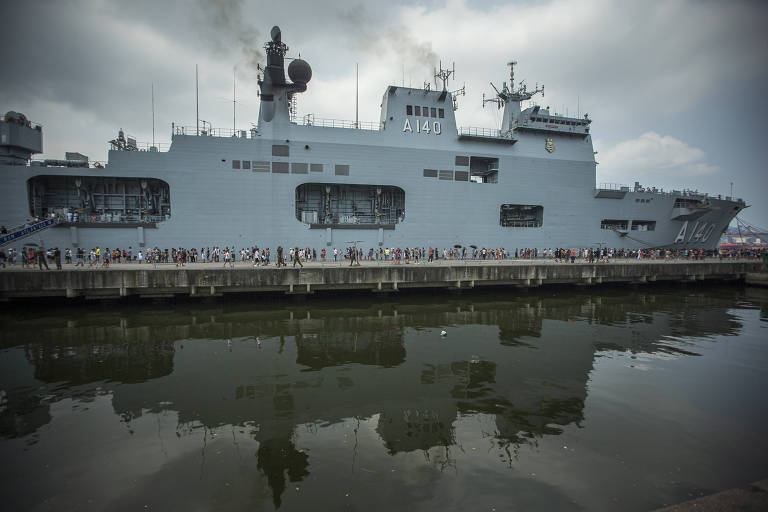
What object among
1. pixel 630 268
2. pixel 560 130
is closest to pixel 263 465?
pixel 630 268

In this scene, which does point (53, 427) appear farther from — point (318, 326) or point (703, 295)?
point (703, 295)

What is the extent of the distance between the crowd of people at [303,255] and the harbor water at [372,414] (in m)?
6.43

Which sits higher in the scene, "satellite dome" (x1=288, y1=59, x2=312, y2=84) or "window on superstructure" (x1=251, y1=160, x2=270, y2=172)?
"satellite dome" (x1=288, y1=59, x2=312, y2=84)

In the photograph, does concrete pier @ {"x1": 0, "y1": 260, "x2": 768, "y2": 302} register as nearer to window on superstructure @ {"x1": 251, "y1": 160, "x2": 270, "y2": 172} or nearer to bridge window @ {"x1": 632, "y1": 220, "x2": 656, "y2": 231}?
window on superstructure @ {"x1": 251, "y1": 160, "x2": 270, "y2": 172}

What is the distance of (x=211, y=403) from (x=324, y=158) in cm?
1944

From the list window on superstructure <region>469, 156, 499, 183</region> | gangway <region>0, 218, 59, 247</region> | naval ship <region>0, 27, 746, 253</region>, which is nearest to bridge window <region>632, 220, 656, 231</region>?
naval ship <region>0, 27, 746, 253</region>

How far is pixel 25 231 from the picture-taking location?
776 inches

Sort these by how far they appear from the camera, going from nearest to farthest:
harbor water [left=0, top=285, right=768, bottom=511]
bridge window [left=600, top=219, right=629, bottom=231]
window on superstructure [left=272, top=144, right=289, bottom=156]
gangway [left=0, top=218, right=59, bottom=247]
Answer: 1. harbor water [left=0, top=285, right=768, bottom=511]
2. gangway [left=0, top=218, right=59, bottom=247]
3. window on superstructure [left=272, top=144, right=289, bottom=156]
4. bridge window [left=600, top=219, right=629, bottom=231]

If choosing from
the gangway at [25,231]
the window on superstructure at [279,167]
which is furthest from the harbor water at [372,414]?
the window on superstructure at [279,167]

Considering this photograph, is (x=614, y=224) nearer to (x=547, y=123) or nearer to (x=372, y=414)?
(x=547, y=123)

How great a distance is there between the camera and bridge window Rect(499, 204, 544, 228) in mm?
29156

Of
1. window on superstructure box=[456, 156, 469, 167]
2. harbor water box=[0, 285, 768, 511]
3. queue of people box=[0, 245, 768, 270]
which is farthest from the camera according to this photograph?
window on superstructure box=[456, 156, 469, 167]

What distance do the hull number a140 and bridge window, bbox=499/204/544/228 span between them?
863 centimetres

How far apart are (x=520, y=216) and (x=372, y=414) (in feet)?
86.3
